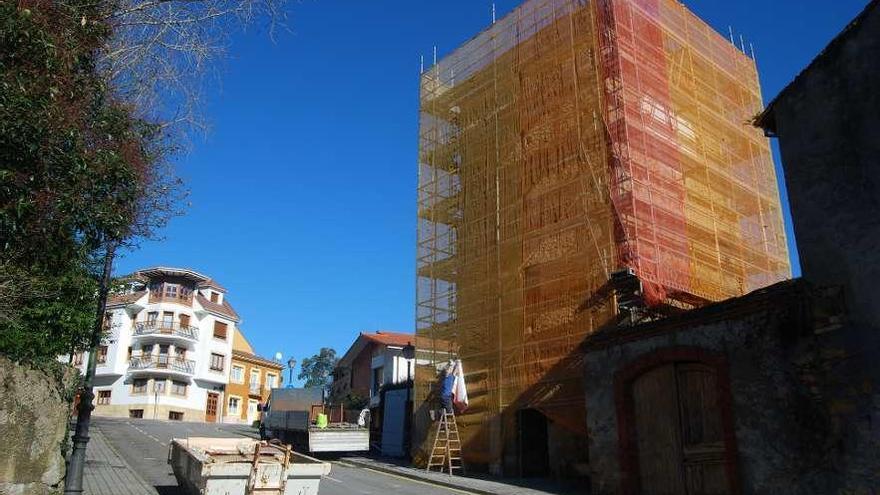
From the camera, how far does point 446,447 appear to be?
69.8 feet

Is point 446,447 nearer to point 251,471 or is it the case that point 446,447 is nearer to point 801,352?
point 251,471

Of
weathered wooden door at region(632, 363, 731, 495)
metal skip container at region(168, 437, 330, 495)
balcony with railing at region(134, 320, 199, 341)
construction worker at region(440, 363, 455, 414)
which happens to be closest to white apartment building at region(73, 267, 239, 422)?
balcony with railing at region(134, 320, 199, 341)

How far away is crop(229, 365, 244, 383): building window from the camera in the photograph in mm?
63688

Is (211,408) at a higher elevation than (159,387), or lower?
lower

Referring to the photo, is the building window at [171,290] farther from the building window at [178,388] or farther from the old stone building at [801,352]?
the old stone building at [801,352]

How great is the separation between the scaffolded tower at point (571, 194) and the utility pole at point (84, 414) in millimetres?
11915

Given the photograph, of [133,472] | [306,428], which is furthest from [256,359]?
[133,472]

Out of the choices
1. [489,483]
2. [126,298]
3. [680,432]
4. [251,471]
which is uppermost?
[126,298]

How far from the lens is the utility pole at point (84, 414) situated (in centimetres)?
1048

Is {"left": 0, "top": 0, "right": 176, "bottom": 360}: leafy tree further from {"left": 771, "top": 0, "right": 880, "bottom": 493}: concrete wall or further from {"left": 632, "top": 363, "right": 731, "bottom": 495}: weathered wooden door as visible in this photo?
{"left": 771, "top": 0, "right": 880, "bottom": 493}: concrete wall

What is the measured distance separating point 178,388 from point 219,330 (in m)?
6.63

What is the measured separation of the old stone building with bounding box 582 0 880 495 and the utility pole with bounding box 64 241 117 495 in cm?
1095


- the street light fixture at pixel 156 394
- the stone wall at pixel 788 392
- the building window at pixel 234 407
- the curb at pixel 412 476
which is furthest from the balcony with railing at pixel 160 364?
the stone wall at pixel 788 392

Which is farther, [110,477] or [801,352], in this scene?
[110,477]
